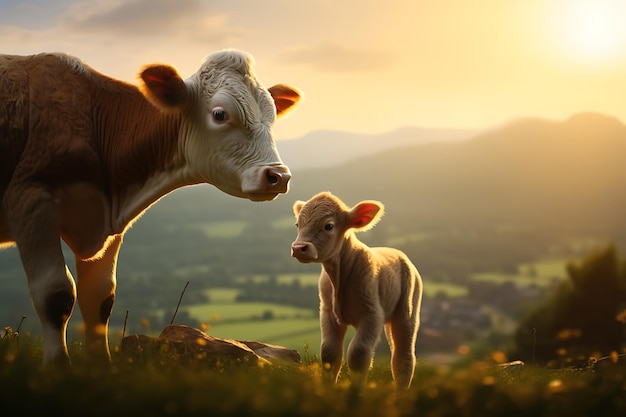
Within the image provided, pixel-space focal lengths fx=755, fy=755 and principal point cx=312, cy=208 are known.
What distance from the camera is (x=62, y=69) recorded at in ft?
22.6

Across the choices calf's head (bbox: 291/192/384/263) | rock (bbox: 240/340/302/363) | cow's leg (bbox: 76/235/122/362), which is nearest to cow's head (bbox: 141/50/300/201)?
calf's head (bbox: 291/192/384/263)

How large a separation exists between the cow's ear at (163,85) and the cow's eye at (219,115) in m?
0.35

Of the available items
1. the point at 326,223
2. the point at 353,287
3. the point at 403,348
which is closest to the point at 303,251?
the point at 326,223

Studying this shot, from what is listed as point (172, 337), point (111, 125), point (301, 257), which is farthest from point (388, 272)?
point (111, 125)

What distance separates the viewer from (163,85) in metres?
6.47

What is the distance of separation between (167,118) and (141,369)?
2.47 meters

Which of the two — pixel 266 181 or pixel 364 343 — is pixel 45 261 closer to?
pixel 266 181

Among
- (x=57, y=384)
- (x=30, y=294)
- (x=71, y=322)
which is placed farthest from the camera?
(x=71, y=322)

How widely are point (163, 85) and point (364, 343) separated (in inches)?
116

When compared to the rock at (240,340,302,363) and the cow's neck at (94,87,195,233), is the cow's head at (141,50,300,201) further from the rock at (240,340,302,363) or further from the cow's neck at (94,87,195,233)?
the rock at (240,340,302,363)

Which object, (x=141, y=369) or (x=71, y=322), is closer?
(x=141, y=369)

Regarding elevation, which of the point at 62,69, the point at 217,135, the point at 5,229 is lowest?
the point at 5,229

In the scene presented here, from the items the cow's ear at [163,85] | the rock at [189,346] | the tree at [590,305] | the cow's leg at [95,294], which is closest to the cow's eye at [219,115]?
the cow's ear at [163,85]

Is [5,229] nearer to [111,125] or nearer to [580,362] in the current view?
[111,125]
